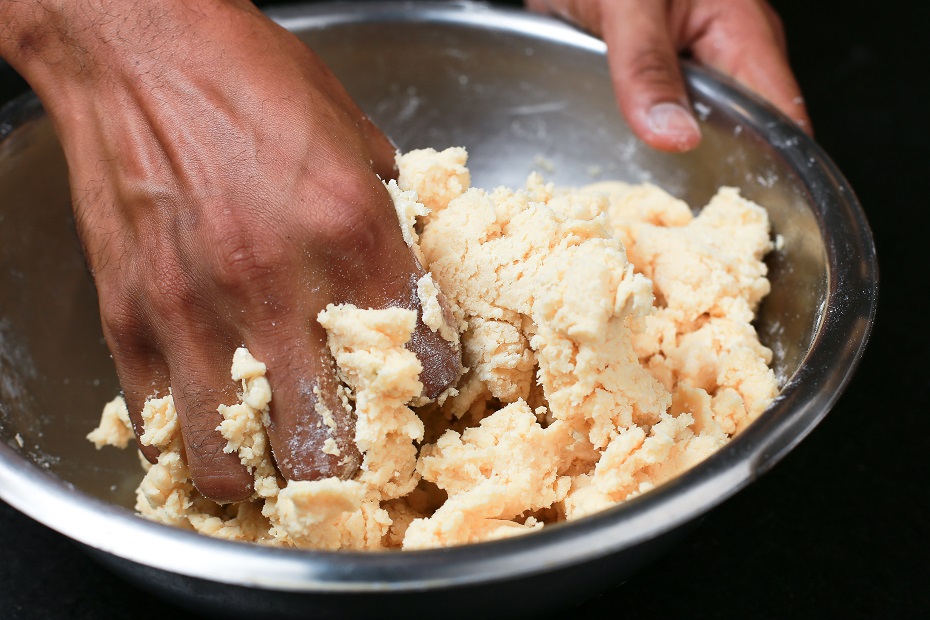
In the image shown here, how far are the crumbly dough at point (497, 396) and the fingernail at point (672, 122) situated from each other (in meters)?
0.26

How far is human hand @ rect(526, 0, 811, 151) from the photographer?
1178 mm

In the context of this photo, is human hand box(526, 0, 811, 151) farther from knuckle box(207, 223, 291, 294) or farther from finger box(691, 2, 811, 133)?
knuckle box(207, 223, 291, 294)

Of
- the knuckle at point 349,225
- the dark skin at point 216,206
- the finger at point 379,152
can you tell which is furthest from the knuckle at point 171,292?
the finger at point 379,152

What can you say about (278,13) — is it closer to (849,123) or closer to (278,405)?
(278,405)

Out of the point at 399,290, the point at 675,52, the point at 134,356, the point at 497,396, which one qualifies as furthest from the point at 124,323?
the point at 675,52

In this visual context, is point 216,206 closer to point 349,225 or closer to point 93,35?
point 349,225

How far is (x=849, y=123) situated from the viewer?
1784 millimetres

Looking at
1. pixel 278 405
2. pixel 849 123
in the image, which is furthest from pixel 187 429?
pixel 849 123

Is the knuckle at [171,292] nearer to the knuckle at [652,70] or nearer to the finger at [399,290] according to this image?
the finger at [399,290]

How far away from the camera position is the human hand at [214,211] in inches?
30.5

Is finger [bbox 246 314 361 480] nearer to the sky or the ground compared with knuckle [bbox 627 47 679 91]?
nearer to the ground

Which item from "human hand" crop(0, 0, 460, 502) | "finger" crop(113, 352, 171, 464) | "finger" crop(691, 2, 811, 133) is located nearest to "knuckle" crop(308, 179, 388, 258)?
"human hand" crop(0, 0, 460, 502)

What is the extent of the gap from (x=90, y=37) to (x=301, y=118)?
26 centimetres

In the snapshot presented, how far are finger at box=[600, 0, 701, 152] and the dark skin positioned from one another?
42cm
